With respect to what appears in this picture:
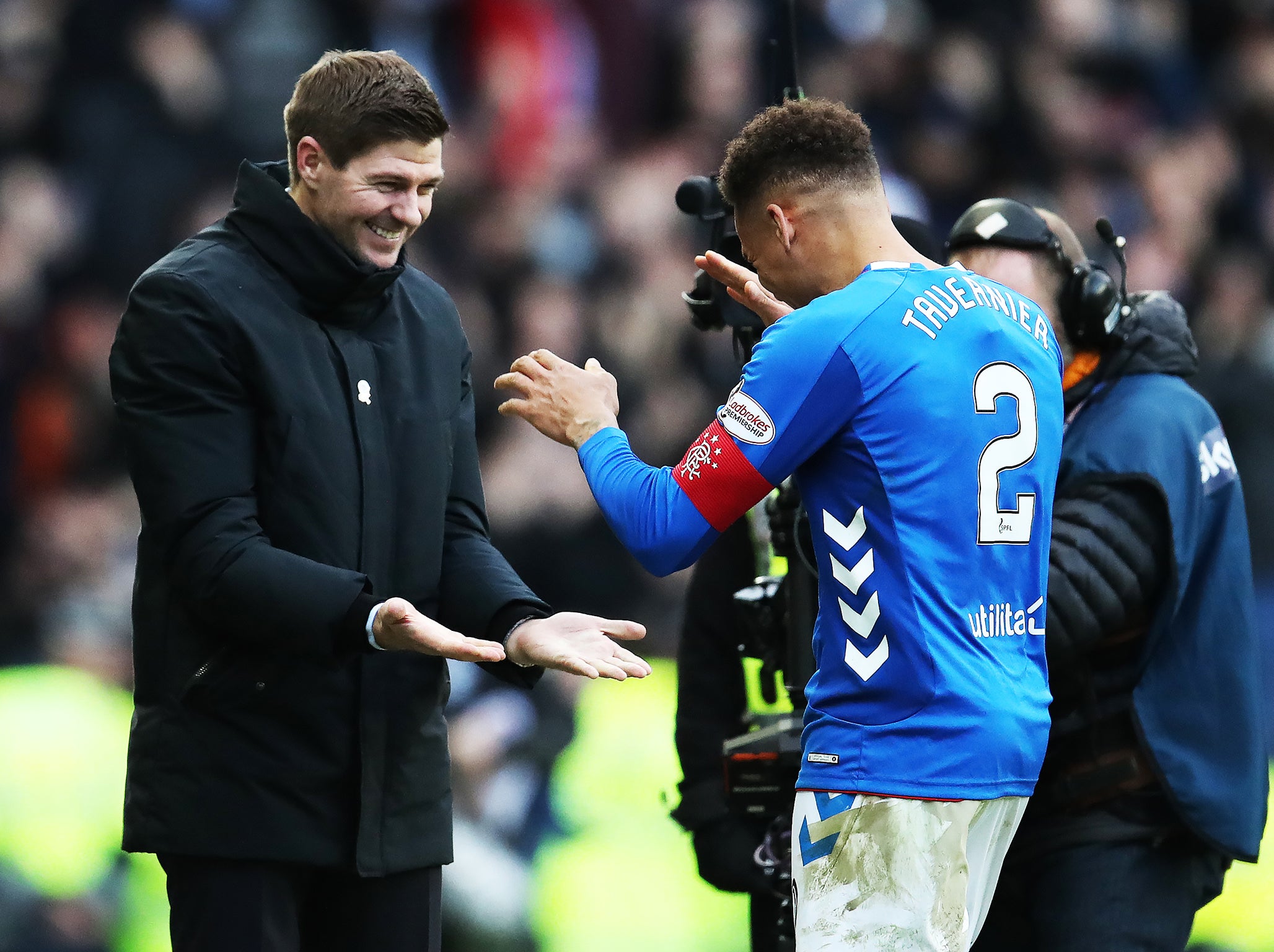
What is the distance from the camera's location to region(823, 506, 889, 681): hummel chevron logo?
8.61ft

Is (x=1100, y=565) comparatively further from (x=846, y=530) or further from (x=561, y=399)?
(x=561, y=399)

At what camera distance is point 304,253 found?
2.83 meters

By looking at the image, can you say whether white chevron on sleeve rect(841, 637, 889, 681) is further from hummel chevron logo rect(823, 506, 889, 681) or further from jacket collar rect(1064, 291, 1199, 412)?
jacket collar rect(1064, 291, 1199, 412)

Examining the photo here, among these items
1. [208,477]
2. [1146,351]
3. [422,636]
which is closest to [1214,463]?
[1146,351]

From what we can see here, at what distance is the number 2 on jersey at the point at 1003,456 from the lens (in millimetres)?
2652

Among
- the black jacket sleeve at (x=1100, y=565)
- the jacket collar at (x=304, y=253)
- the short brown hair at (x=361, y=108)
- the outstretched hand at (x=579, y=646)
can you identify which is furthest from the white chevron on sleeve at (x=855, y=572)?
the short brown hair at (x=361, y=108)

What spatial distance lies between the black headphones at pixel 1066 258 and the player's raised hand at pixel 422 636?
62.2 inches

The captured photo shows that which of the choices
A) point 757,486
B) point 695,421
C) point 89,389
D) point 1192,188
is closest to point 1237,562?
point 757,486

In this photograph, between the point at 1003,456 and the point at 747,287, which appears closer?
the point at 1003,456

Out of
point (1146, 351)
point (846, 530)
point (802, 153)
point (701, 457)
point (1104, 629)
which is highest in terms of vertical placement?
point (802, 153)

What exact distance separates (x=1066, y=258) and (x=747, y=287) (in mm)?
1049

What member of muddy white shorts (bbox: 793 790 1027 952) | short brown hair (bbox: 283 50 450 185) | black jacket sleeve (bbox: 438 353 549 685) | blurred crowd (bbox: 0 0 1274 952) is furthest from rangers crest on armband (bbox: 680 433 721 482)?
blurred crowd (bbox: 0 0 1274 952)

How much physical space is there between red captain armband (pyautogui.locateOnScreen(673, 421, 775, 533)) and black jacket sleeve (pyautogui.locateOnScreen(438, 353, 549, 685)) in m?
0.40

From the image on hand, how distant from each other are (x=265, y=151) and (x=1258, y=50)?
194 inches
